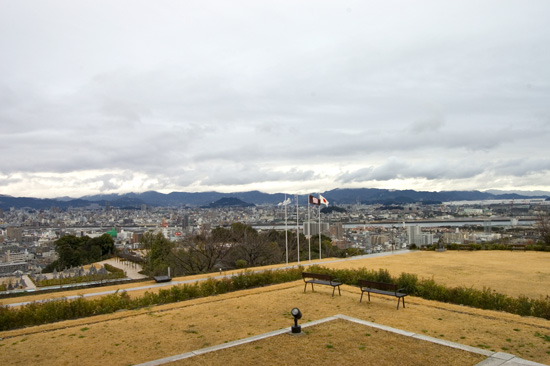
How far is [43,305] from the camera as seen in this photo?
33.1 ft

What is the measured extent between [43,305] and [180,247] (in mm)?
16240

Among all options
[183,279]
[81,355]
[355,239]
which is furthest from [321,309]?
[355,239]

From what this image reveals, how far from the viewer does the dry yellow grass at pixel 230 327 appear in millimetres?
6957

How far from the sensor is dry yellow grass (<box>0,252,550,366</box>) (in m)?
6.96

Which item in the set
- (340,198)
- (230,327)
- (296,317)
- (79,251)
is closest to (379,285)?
(296,317)

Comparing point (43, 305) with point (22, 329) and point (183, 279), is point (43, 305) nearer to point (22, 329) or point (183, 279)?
point (22, 329)

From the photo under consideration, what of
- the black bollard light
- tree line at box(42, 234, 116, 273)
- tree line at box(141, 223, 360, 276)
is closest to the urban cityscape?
tree line at box(141, 223, 360, 276)

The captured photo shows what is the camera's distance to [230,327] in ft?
28.1

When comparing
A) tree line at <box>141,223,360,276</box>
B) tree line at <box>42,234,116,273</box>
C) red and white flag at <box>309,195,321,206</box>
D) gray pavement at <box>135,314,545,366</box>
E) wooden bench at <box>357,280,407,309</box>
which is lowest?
tree line at <box>42,234,116,273</box>

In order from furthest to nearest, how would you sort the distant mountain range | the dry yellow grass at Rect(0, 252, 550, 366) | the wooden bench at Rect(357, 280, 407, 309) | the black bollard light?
the distant mountain range → the wooden bench at Rect(357, 280, 407, 309) → the black bollard light → the dry yellow grass at Rect(0, 252, 550, 366)

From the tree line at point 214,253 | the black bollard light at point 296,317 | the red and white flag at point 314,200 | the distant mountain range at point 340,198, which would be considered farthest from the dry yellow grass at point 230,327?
the distant mountain range at point 340,198

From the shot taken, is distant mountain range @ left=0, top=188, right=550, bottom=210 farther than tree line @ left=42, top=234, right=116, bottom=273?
Yes

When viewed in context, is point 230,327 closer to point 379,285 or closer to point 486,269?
point 379,285

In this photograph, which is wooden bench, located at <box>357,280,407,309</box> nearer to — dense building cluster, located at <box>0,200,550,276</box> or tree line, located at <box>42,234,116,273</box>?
dense building cluster, located at <box>0,200,550,276</box>
